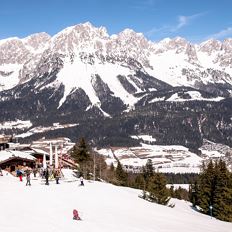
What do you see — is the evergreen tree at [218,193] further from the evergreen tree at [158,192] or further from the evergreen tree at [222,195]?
the evergreen tree at [158,192]

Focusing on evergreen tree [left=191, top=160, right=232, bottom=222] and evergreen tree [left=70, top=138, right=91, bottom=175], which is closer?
evergreen tree [left=191, top=160, right=232, bottom=222]

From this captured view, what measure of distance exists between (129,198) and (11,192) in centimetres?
1528

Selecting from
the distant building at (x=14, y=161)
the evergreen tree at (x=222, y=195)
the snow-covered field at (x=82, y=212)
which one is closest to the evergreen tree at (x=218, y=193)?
the evergreen tree at (x=222, y=195)

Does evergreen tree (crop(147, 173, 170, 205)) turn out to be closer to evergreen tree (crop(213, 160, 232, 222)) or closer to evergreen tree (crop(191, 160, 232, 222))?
evergreen tree (crop(191, 160, 232, 222))

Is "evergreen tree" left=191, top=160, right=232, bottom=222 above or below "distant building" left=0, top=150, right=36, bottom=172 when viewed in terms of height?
below

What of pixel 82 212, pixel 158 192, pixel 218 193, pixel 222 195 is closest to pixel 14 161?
pixel 158 192

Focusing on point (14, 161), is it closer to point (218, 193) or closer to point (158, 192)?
point (158, 192)

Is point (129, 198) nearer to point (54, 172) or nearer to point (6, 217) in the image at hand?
point (54, 172)

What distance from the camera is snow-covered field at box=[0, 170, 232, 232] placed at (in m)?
39.1

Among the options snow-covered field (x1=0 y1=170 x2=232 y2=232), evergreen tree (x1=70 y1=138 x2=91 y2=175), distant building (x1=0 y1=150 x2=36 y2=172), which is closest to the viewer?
snow-covered field (x1=0 y1=170 x2=232 y2=232)

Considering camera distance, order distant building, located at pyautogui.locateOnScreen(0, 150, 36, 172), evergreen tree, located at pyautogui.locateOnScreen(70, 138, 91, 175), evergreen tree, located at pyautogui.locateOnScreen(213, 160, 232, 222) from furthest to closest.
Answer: evergreen tree, located at pyautogui.locateOnScreen(70, 138, 91, 175), distant building, located at pyautogui.locateOnScreen(0, 150, 36, 172), evergreen tree, located at pyautogui.locateOnScreen(213, 160, 232, 222)

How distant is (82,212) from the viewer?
155ft

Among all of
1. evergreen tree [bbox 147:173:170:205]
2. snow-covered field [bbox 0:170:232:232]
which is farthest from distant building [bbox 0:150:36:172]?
snow-covered field [bbox 0:170:232:232]

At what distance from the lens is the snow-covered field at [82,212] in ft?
128
